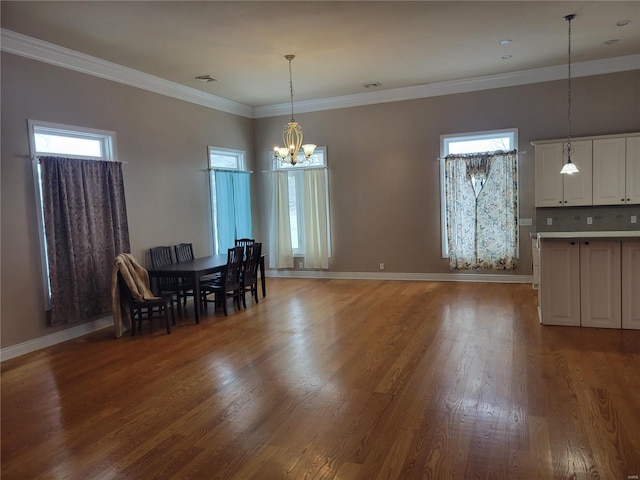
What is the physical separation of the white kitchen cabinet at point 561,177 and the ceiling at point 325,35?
1204mm

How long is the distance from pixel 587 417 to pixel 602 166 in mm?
4566

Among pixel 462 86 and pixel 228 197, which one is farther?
pixel 228 197

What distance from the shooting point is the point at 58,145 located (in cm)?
492

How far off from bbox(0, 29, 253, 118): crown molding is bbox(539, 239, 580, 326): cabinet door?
5282 millimetres

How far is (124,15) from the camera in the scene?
4.03 meters

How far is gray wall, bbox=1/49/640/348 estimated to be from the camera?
4496 mm

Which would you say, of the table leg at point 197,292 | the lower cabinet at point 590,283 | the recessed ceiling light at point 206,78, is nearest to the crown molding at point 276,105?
the recessed ceiling light at point 206,78

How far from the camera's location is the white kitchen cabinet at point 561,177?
6.14m

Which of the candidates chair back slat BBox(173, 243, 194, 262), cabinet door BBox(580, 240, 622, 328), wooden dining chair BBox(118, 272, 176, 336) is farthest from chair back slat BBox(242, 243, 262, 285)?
cabinet door BBox(580, 240, 622, 328)

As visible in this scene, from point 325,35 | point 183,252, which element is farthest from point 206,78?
point 183,252

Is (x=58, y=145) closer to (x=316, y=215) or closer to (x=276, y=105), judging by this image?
(x=276, y=105)

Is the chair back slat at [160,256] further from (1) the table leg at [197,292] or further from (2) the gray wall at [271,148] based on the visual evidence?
(1) the table leg at [197,292]

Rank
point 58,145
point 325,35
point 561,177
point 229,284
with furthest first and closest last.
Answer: point 561,177
point 229,284
point 58,145
point 325,35

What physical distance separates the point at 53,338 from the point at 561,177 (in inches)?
267
